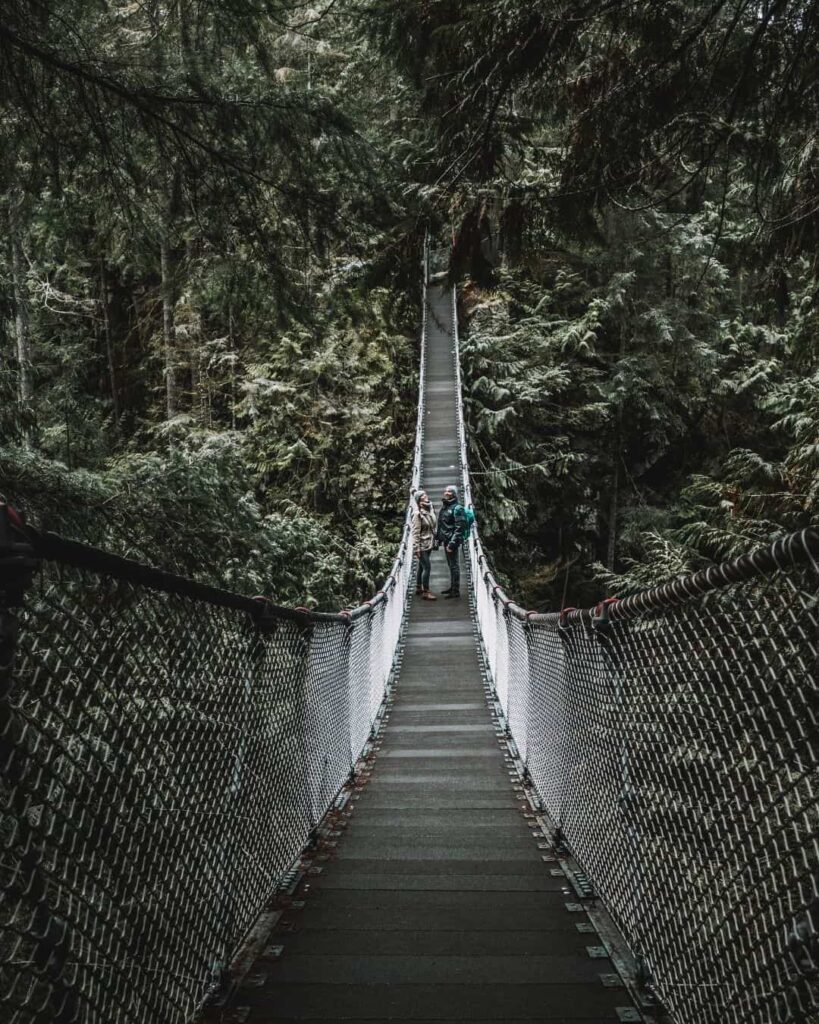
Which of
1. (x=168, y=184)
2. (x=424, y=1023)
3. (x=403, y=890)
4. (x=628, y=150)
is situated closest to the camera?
(x=424, y=1023)

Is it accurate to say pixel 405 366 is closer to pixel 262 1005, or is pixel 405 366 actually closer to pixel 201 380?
pixel 201 380

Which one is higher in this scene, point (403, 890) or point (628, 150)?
point (628, 150)

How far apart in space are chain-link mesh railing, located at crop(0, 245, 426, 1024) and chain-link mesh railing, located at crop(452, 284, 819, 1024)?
1.04m

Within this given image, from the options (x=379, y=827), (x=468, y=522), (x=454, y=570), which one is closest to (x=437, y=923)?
(x=379, y=827)

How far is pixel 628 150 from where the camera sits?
2.90 metres

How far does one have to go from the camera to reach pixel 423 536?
382 inches

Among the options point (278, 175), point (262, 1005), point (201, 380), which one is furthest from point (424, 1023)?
point (201, 380)

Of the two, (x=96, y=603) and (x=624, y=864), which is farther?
(x=624, y=864)

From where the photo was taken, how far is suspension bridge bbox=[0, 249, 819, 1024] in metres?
1.19

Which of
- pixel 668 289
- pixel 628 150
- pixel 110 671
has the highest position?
pixel 668 289

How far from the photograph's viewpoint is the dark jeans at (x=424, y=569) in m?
9.82

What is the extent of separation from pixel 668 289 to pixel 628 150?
13.9 meters

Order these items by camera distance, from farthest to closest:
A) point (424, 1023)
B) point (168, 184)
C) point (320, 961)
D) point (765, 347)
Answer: point (765, 347) → point (168, 184) → point (320, 961) → point (424, 1023)

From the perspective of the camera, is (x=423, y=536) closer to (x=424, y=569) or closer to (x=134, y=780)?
(x=424, y=569)
